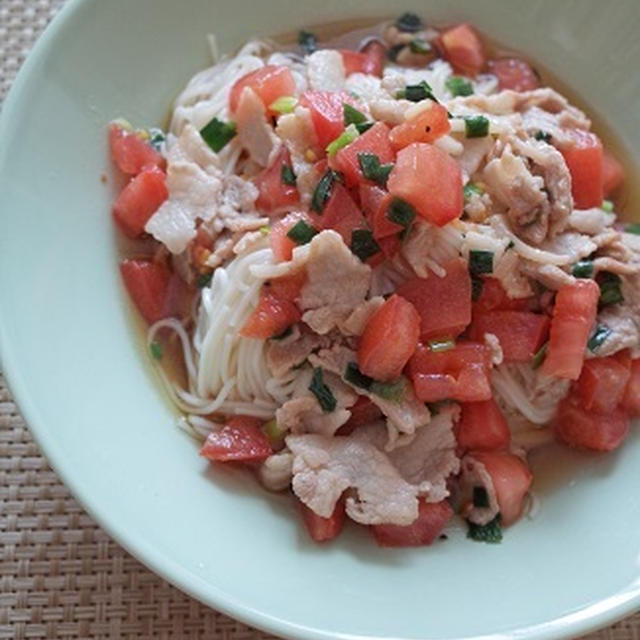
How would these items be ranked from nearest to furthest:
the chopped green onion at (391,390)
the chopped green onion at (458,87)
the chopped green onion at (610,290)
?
1. the chopped green onion at (391,390)
2. the chopped green onion at (610,290)
3. the chopped green onion at (458,87)

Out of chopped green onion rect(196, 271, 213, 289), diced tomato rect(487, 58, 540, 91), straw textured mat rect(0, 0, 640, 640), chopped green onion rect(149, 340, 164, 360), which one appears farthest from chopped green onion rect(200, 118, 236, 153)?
straw textured mat rect(0, 0, 640, 640)

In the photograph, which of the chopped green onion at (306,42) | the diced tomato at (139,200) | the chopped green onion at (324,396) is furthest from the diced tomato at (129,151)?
the chopped green onion at (324,396)

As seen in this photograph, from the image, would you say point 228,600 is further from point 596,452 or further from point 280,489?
point 596,452

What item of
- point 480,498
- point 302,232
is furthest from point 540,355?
point 302,232

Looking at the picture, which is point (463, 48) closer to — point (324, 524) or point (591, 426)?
point (591, 426)

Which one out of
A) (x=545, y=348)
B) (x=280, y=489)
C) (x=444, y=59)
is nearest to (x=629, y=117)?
(x=444, y=59)

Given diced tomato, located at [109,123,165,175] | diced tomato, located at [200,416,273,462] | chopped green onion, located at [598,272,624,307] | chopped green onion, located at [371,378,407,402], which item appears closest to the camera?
chopped green onion, located at [371,378,407,402]

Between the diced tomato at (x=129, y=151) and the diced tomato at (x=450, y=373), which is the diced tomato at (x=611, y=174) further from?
the diced tomato at (x=129, y=151)

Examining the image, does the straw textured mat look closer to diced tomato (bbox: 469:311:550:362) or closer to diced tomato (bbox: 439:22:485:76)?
diced tomato (bbox: 469:311:550:362)
